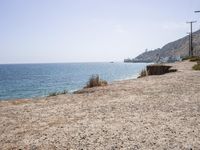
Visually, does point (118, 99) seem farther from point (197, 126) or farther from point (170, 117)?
point (197, 126)

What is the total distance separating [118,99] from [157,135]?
5.95 m

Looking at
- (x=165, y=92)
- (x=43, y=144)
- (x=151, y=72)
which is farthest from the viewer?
(x=151, y=72)

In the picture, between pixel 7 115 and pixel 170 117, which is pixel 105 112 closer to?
pixel 170 117

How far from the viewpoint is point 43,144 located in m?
7.57

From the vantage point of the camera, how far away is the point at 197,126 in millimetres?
8648

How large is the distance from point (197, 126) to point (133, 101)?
4578mm

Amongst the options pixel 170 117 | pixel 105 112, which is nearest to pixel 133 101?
pixel 105 112

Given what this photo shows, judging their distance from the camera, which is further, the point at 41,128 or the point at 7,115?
the point at 7,115

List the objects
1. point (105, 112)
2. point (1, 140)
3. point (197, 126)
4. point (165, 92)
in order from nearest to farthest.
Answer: point (1, 140) → point (197, 126) → point (105, 112) → point (165, 92)

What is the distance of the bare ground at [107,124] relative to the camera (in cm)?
743

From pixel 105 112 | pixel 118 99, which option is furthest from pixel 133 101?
pixel 105 112

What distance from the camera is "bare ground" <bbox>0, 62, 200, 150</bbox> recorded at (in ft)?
24.4

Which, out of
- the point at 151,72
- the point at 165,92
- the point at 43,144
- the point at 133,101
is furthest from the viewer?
the point at 151,72

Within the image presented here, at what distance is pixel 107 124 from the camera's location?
912 cm
